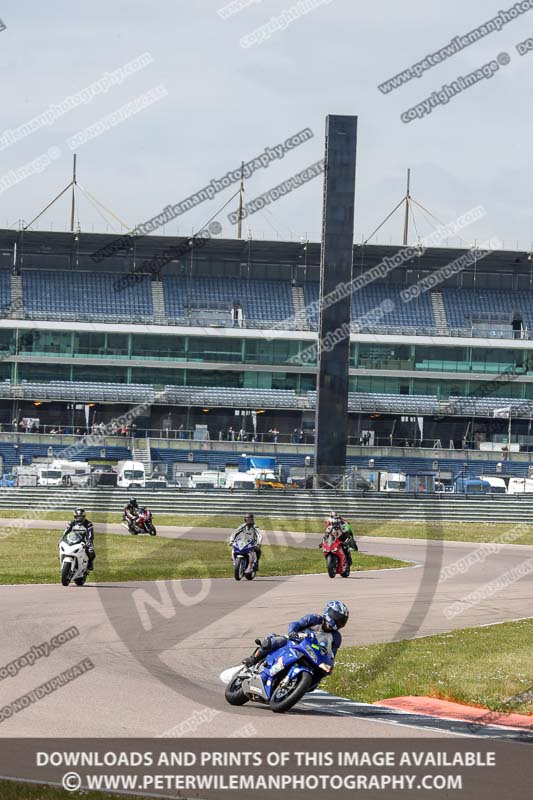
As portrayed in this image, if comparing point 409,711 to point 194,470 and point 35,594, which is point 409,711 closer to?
point 35,594

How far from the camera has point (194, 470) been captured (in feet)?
217

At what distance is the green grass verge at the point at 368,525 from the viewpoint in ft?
148

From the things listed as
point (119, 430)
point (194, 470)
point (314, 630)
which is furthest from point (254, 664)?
point (119, 430)

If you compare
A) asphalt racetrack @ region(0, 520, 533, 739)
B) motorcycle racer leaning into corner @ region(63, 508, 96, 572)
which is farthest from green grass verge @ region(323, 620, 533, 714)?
motorcycle racer leaning into corner @ region(63, 508, 96, 572)

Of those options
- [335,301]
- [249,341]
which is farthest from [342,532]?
[249,341]

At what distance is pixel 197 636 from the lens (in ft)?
59.2

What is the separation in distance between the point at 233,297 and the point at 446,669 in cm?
6961

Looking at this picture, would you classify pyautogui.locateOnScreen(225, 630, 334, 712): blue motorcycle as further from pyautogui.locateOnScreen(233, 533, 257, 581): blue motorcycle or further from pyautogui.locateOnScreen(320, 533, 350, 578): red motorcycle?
pyautogui.locateOnScreen(320, 533, 350, 578): red motorcycle

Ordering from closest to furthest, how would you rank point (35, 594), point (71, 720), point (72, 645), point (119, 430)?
point (71, 720) < point (72, 645) < point (35, 594) < point (119, 430)

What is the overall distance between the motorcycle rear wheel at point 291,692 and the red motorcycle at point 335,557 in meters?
16.2

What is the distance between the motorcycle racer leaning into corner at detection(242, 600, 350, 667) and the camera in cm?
1232

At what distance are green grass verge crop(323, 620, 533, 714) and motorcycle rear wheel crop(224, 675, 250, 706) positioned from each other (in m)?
1.78

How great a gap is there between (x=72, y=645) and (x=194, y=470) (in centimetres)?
4966

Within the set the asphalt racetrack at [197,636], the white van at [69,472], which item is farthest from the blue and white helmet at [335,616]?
the white van at [69,472]
